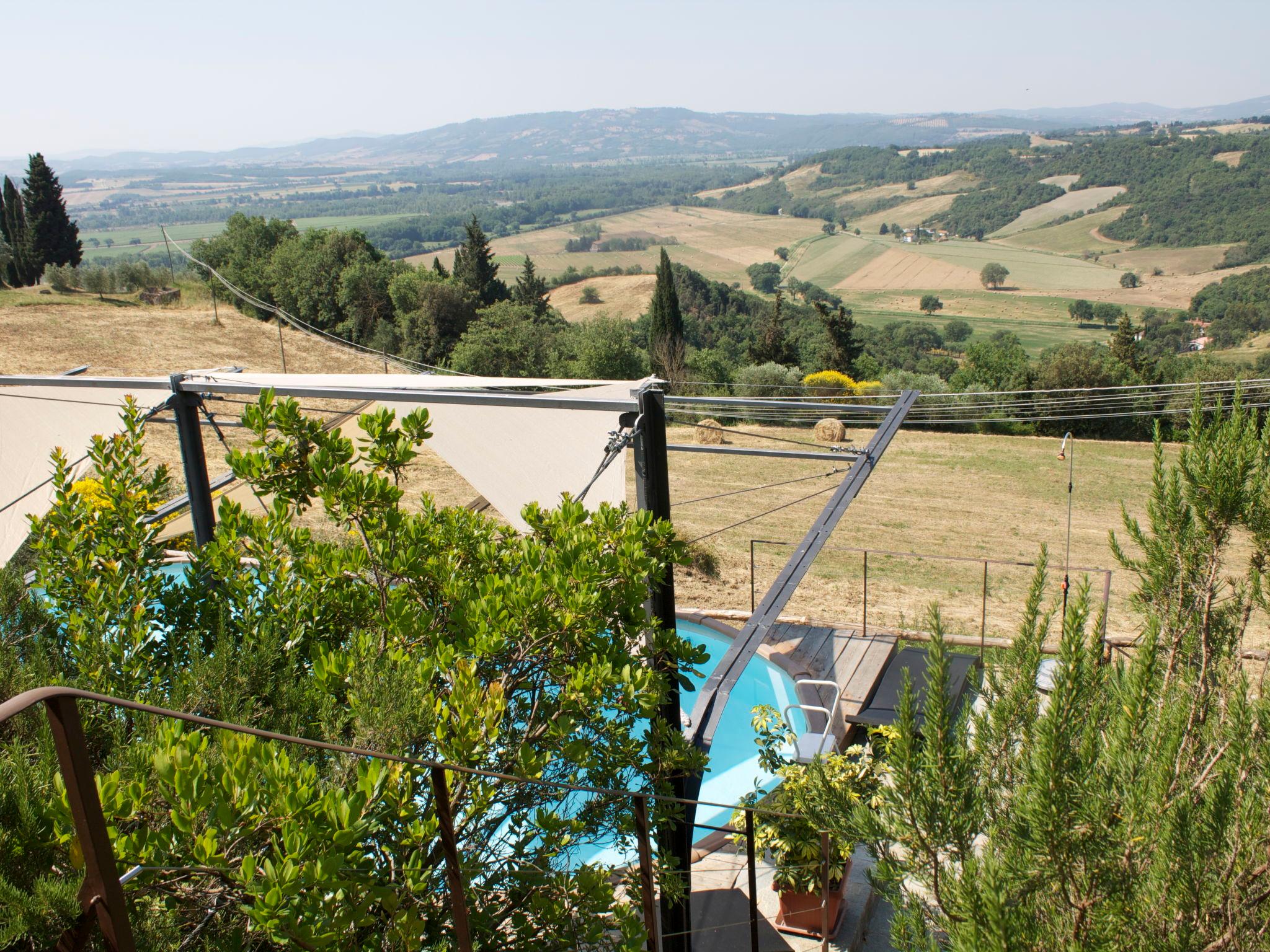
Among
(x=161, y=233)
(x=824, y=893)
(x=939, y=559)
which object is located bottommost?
(x=939, y=559)

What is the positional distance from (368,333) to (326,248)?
489 centimetres

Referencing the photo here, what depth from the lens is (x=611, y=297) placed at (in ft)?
193

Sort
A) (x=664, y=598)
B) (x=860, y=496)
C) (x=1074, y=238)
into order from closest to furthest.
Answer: (x=664, y=598)
(x=860, y=496)
(x=1074, y=238)

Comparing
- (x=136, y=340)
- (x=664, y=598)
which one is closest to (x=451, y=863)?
(x=664, y=598)

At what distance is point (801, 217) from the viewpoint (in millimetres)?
121500

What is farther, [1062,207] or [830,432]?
[1062,207]

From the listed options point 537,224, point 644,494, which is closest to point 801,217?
point 537,224

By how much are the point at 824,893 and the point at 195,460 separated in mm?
4055

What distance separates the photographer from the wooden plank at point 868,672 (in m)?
7.16

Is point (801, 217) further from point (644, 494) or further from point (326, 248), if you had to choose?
point (644, 494)

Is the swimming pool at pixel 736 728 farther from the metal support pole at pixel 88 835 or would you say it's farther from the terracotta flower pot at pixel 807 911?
the metal support pole at pixel 88 835

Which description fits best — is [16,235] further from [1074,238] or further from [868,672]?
[1074,238]

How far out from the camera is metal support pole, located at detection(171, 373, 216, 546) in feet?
16.0

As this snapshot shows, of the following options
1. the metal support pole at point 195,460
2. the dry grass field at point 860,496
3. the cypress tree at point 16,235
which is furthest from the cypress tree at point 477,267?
the metal support pole at point 195,460
